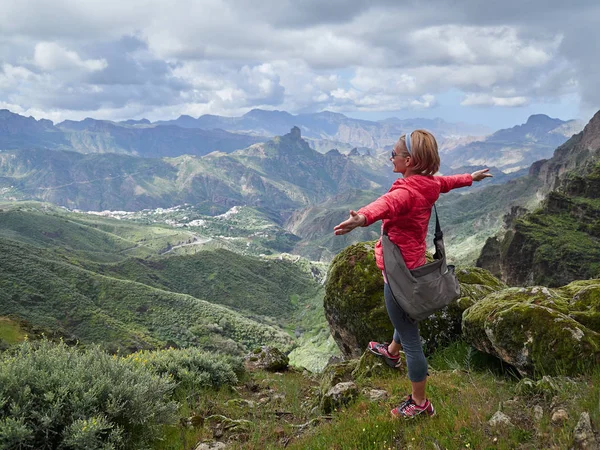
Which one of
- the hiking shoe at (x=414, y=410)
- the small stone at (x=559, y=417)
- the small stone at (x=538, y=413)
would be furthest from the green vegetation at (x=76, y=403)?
the small stone at (x=559, y=417)

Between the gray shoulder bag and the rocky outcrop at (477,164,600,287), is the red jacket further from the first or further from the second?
the rocky outcrop at (477,164,600,287)

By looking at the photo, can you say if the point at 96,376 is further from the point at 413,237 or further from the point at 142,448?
the point at 413,237

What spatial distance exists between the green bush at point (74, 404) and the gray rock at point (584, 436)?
609 centimetres

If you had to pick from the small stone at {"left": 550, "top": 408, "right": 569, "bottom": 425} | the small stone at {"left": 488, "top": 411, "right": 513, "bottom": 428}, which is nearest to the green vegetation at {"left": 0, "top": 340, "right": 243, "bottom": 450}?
the small stone at {"left": 488, "top": 411, "right": 513, "bottom": 428}

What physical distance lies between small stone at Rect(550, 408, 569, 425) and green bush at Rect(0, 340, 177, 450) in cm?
607

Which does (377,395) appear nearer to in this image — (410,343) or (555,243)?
(410,343)

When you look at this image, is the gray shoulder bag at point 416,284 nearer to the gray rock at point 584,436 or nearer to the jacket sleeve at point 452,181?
the jacket sleeve at point 452,181

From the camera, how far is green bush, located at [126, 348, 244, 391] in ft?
32.0

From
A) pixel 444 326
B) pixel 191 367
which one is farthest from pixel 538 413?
pixel 191 367

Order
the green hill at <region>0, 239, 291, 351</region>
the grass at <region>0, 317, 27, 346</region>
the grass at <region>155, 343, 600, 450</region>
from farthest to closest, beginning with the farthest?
the green hill at <region>0, 239, 291, 351</region> → the grass at <region>0, 317, 27, 346</region> → the grass at <region>155, 343, 600, 450</region>

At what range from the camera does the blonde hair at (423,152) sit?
208 inches

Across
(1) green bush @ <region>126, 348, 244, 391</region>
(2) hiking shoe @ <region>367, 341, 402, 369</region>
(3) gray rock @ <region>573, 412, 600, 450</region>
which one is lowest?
(1) green bush @ <region>126, 348, 244, 391</region>

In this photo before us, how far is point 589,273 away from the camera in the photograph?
79625 millimetres

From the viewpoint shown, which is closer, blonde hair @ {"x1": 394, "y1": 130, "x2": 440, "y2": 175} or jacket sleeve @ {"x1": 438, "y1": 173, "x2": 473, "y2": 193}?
blonde hair @ {"x1": 394, "y1": 130, "x2": 440, "y2": 175}
